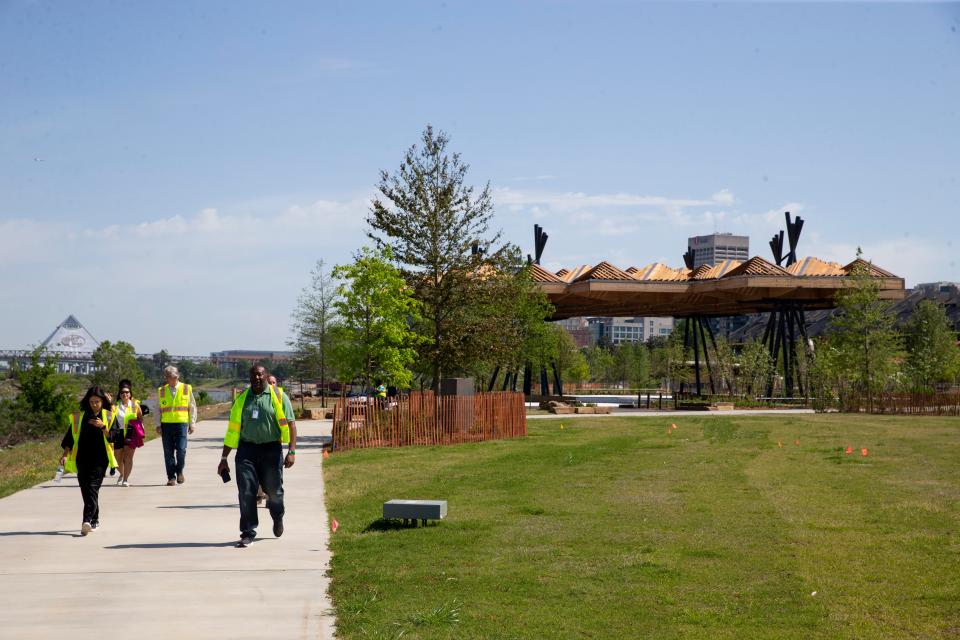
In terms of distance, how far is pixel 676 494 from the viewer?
1410 centimetres

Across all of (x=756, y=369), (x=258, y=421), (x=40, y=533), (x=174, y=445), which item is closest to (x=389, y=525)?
(x=258, y=421)

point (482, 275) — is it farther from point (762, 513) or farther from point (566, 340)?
point (566, 340)

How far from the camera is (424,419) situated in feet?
80.6

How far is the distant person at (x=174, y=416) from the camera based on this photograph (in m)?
15.3

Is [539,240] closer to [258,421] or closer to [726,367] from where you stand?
[726,367]

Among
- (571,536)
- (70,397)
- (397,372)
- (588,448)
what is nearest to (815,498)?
(571,536)

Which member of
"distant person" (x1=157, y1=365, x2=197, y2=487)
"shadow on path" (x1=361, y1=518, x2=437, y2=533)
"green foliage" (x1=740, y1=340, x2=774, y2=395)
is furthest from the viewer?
"green foliage" (x1=740, y1=340, x2=774, y2=395)

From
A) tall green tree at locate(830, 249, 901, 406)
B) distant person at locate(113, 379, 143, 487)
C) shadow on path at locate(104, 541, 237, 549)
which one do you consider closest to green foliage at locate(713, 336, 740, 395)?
tall green tree at locate(830, 249, 901, 406)

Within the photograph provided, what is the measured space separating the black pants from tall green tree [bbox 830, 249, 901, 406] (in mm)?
43148

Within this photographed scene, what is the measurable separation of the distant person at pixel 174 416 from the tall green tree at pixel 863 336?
39282 mm

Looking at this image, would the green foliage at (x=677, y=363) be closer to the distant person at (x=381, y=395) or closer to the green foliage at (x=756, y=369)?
the green foliage at (x=756, y=369)

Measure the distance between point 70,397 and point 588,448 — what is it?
24524 millimetres

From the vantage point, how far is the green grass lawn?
708 centimetres

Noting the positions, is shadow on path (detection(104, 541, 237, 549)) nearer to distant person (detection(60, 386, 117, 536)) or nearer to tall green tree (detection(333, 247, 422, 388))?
distant person (detection(60, 386, 117, 536))
